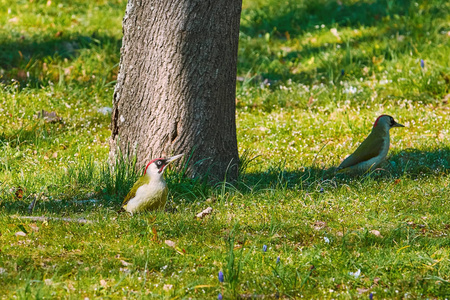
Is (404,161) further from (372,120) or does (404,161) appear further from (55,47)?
(55,47)

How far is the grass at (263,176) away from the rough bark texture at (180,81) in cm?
29

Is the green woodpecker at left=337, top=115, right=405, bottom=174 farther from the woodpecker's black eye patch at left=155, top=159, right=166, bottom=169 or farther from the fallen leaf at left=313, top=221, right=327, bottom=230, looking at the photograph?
the woodpecker's black eye patch at left=155, top=159, right=166, bottom=169

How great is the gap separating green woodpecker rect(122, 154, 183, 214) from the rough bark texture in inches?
25.7

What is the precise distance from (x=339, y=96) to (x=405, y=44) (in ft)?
6.78

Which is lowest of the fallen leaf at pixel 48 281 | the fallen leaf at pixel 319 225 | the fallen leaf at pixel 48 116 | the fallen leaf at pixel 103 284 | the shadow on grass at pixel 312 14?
the fallen leaf at pixel 103 284

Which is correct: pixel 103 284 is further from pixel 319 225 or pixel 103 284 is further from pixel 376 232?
pixel 376 232

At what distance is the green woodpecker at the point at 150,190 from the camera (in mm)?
4801

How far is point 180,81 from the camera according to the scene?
5414 millimetres

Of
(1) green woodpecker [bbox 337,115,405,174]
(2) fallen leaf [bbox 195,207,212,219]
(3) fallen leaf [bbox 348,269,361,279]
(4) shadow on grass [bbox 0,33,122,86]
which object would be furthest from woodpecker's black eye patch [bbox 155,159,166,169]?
(4) shadow on grass [bbox 0,33,122,86]

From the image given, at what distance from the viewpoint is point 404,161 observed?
6574mm

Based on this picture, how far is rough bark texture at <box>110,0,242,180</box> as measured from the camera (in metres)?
5.37

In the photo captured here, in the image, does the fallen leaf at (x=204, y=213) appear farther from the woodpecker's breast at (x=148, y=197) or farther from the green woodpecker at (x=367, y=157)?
the green woodpecker at (x=367, y=157)

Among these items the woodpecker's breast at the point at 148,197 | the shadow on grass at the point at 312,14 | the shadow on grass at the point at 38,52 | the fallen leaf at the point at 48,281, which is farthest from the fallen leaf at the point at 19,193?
the shadow on grass at the point at 312,14

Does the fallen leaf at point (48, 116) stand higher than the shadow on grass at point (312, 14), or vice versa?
the shadow on grass at point (312, 14)
